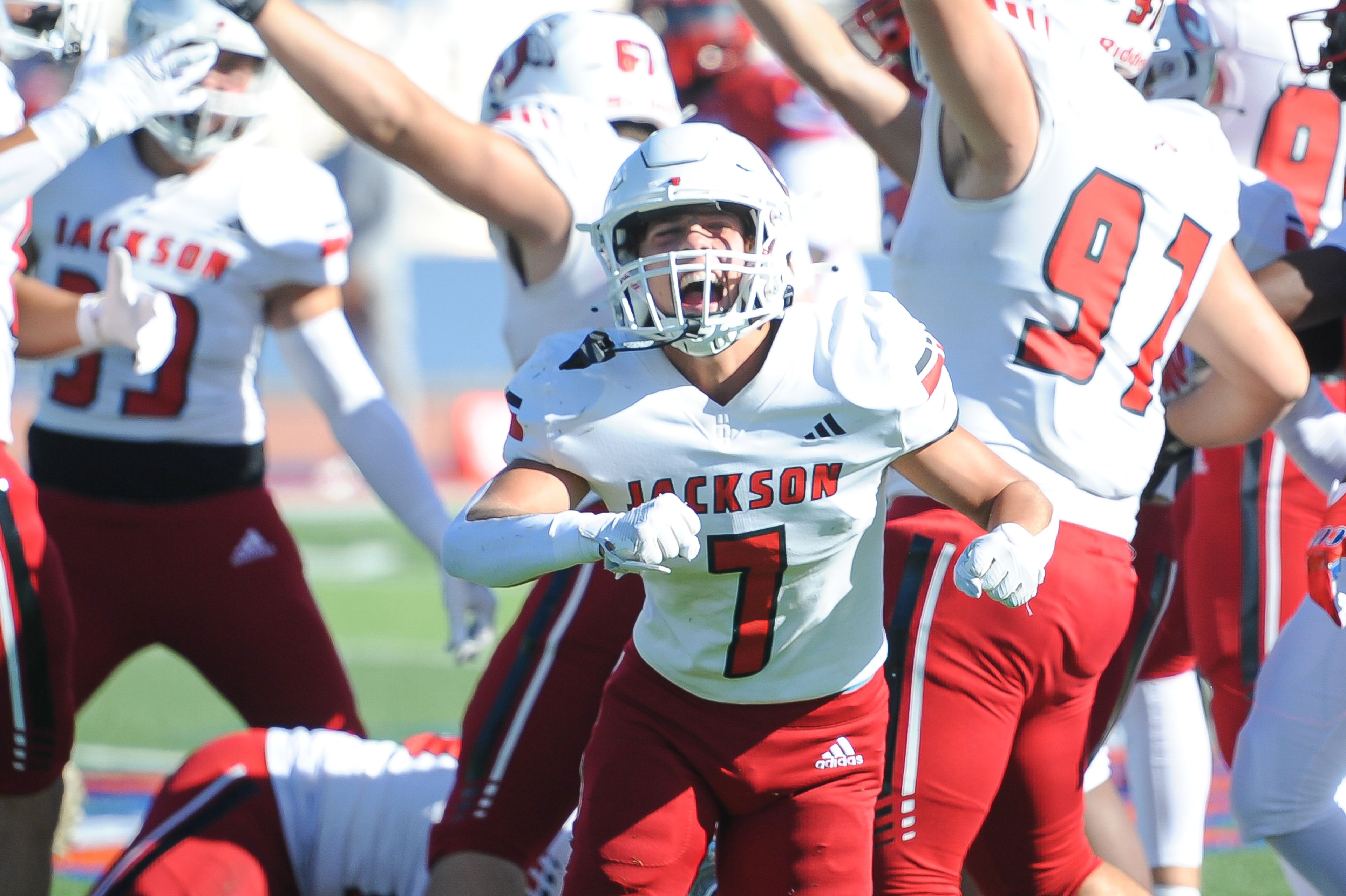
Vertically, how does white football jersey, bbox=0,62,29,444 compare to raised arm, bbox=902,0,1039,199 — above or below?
below

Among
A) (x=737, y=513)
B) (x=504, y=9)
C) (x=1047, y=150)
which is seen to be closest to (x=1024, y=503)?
(x=737, y=513)

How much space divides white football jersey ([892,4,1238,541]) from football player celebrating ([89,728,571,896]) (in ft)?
3.77

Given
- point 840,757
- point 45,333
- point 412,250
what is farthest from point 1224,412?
point 412,250

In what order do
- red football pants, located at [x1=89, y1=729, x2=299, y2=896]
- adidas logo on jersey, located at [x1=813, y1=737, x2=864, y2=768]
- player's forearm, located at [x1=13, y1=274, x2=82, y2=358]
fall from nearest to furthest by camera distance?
1. adidas logo on jersey, located at [x1=813, y1=737, x2=864, y2=768]
2. red football pants, located at [x1=89, y1=729, x2=299, y2=896]
3. player's forearm, located at [x1=13, y1=274, x2=82, y2=358]

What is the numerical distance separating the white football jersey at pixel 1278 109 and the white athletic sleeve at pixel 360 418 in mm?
2081

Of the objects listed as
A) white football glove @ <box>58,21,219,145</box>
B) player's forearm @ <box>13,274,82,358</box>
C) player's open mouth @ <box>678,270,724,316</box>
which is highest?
white football glove @ <box>58,21,219,145</box>

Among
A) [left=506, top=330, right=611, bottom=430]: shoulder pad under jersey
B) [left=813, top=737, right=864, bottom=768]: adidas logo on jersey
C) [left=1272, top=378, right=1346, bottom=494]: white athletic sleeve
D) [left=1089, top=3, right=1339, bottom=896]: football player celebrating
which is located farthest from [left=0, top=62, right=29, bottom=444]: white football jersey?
[left=1272, top=378, right=1346, bottom=494]: white athletic sleeve

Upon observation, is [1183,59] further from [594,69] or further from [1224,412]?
[594,69]

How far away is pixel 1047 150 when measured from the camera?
7.84 ft

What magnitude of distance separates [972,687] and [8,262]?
1944mm

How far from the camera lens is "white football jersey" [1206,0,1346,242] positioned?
11.9ft

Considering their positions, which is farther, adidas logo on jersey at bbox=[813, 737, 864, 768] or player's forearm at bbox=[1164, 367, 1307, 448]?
player's forearm at bbox=[1164, 367, 1307, 448]

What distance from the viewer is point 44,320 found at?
10.2ft

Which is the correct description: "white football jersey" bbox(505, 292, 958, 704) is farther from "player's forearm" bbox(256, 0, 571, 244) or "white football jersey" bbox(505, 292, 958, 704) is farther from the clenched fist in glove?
the clenched fist in glove
